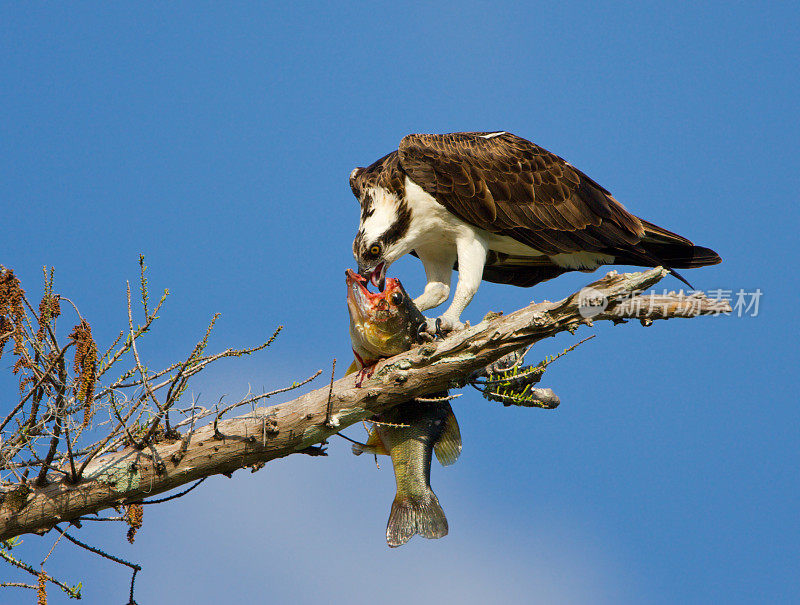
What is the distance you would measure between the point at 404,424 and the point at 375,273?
1.67m

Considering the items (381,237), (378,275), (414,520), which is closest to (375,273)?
(378,275)

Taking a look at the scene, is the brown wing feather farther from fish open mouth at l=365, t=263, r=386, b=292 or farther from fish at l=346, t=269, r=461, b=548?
fish at l=346, t=269, r=461, b=548

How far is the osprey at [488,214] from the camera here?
281 inches

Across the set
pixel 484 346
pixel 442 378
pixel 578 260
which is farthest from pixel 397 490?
pixel 578 260

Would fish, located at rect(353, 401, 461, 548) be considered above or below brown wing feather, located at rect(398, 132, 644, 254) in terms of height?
below

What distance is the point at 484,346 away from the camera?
5.57 meters

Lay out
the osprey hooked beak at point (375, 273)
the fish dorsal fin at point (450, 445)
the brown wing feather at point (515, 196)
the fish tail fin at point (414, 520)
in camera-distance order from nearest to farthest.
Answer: the fish tail fin at point (414, 520), the fish dorsal fin at point (450, 445), the brown wing feather at point (515, 196), the osprey hooked beak at point (375, 273)

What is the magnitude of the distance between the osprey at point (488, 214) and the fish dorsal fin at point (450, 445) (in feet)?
3.37

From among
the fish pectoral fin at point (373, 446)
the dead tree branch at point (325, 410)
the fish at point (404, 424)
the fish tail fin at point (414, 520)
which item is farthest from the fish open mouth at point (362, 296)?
the fish tail fin at point (414, 520)

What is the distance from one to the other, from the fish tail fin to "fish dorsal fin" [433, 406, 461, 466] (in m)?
0.54

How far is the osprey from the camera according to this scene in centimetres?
713

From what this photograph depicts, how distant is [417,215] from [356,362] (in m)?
1.55

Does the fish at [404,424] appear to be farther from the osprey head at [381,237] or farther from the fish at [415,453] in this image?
the osprey head at [381,237]

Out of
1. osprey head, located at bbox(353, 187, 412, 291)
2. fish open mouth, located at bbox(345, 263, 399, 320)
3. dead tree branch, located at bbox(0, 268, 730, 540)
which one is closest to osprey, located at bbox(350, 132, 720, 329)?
osprey head, located at bbox(353, 187, 412, 291)
